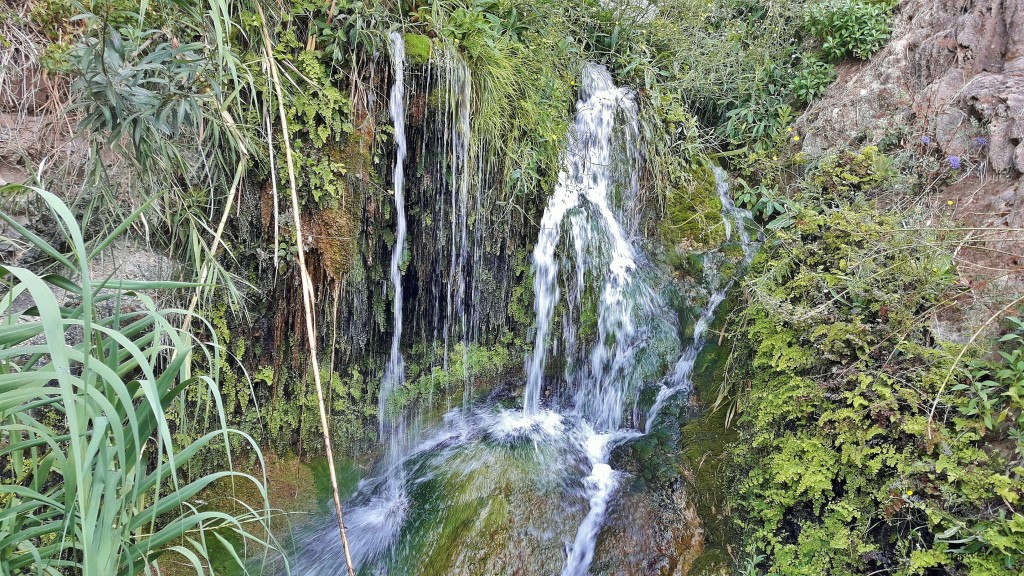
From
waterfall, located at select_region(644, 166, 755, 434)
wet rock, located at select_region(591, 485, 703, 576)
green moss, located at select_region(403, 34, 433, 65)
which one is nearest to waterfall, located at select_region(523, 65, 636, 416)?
waterfall, located at select_region(644, 166, 755, 434)

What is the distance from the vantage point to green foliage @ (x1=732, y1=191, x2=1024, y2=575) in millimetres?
2346

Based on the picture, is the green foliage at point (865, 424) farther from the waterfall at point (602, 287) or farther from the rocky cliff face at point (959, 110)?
the waterfall at point (602, 287)

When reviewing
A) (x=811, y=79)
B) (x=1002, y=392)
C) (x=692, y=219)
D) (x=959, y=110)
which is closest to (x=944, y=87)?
(x=959, y=110)

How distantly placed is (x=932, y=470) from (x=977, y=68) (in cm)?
327

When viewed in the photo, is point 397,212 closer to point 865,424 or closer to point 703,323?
point 703,323

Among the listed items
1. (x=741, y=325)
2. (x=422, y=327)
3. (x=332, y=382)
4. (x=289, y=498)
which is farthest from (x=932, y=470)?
(x=289, y=498)

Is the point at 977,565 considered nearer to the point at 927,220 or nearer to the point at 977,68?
the point at 927,220

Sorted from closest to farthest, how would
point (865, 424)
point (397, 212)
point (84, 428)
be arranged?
1. point (84, 428)
2. point (865, 424)
3. point (397, 212)

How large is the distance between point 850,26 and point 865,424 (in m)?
3.82

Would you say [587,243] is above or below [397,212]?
below

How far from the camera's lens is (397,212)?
3301 mm

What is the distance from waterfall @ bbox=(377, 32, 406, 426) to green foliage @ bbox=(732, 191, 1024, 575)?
2.24 m

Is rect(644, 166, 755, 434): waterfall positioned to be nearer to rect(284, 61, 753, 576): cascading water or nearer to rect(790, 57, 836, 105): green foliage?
rect(284, 61, 753, 576): cascading water

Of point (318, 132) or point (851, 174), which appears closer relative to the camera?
point (318, 132)
